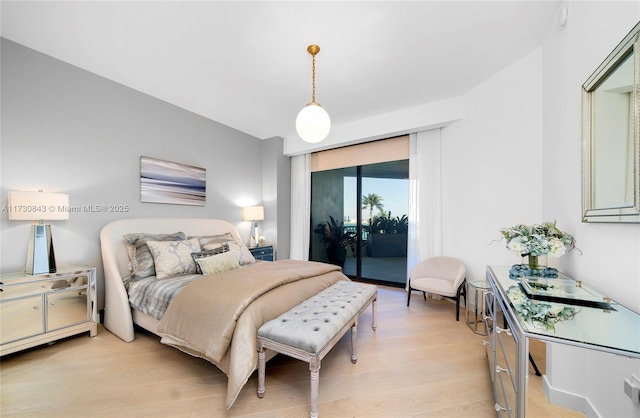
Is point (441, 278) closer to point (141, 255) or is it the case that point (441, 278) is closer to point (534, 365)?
point (534, 365)

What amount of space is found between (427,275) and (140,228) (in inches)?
142

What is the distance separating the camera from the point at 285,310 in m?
1.92

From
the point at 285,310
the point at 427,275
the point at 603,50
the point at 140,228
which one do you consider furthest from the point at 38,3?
the point at 427,275

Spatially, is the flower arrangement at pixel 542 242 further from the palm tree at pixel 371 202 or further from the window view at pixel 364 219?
the palm tree at pixel 371 202

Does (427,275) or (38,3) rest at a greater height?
(38,3)

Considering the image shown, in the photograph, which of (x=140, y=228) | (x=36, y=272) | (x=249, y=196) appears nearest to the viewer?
(x=36, y=272)

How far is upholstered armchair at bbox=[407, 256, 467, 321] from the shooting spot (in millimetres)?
2852

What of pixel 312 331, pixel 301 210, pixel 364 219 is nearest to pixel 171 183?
pixel 301 210

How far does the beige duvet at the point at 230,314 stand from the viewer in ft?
5.22

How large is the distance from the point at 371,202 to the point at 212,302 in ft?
10.4

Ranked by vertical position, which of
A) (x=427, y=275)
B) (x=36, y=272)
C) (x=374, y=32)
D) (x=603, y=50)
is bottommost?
(x=427, y=275)

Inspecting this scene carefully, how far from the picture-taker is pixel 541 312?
3.61ft

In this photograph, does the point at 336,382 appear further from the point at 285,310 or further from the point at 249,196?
the point at 249,196

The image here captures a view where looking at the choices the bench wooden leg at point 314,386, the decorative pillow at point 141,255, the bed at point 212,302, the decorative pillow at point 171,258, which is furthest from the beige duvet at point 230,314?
the decorative pillow at point 141,255
